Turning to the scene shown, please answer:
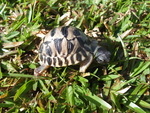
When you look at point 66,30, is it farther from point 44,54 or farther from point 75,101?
point 75,101

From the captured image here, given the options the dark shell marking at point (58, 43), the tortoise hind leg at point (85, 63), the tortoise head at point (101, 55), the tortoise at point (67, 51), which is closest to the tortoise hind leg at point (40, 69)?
the tortoise at point (67, 51)

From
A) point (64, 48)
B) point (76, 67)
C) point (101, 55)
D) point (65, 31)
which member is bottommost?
point (76, 67)

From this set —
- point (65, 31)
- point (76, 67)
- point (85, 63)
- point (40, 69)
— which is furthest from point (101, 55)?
point (40, 69)

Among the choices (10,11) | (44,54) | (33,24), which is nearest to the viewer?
(44,54)

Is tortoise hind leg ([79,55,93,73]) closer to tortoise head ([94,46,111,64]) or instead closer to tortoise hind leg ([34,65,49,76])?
tortoise head ([94,46,111,64])

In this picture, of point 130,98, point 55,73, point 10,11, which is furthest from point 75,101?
point 10,11

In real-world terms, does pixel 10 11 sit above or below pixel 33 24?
above

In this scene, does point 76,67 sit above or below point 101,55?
below

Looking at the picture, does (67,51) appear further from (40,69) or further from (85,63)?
(40,69)
